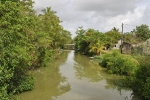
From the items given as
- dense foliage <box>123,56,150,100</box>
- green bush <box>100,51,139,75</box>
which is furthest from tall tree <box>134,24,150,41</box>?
dense foliage <box>123,56,150,100</box>

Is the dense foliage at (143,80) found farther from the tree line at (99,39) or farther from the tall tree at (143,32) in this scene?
the tall tree at (143,32)

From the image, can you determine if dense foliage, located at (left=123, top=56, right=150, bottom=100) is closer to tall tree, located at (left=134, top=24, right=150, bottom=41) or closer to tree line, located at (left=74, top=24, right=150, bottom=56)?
tree line, located at (left=74, top=24, right=150, bottom=56)

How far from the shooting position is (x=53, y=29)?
1412 inches

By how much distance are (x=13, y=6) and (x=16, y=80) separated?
5209 millimetres

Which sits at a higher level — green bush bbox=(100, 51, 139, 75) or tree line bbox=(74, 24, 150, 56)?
tree line bbox=(74, 24, 150, 56)

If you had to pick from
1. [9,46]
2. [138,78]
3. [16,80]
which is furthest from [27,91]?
[138,78]

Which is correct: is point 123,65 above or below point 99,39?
below

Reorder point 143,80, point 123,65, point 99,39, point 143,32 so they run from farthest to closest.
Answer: point 143,32, point 99,39, point 123,65, point 143,80

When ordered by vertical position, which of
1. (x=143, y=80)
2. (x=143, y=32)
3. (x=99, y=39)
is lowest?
(x=143, y=80)

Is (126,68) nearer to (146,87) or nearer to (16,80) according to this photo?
(146,87)

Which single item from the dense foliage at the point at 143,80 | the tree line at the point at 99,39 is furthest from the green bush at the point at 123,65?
the tree line at the point at 99,39

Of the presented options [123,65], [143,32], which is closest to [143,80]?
[123,65]

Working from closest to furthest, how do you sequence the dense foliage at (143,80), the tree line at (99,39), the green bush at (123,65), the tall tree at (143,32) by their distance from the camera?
1. the dense foliage at (143,80)
2. the green bush at (123,65)
3. the tree line at (99,39)
4. the tall tree at (143,32)

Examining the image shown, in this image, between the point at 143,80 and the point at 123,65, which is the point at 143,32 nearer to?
the point at 123,65
